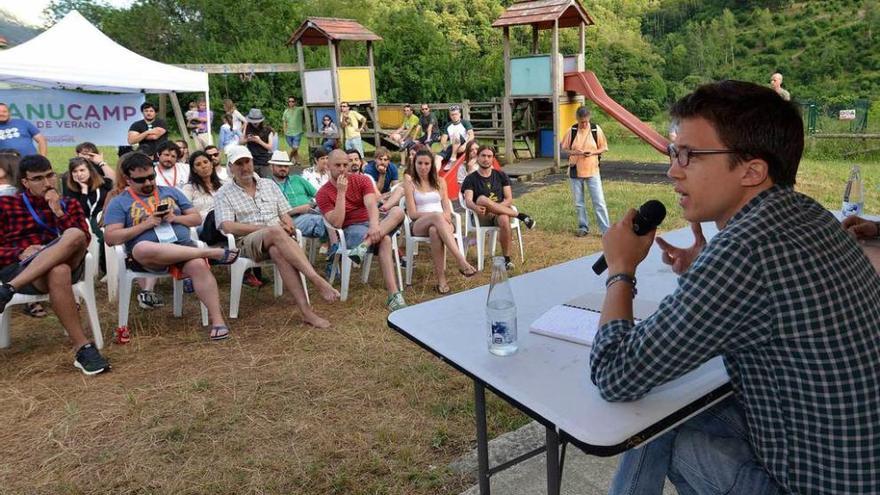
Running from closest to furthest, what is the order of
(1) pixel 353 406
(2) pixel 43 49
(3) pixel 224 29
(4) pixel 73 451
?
(4) pixel 73 451, (1) pixel 353 406, (2) pixel 43 49, (3) pixel 224 29

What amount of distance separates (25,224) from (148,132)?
167 inches

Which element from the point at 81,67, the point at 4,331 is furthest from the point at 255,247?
the point at 81,67

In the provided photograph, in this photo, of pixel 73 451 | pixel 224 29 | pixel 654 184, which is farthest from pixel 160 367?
pixel 224 29

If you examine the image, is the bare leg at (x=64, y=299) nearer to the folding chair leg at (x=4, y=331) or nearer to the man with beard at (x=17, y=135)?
the folding chair leg at (x=4, y=331)

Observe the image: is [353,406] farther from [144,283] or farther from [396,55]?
[396,55]

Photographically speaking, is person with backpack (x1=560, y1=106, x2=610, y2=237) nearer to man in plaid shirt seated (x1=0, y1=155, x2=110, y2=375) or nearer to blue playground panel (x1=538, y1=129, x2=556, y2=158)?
man in plaid shirt seated (x1=0, y1=155, x2=110, y2=375)

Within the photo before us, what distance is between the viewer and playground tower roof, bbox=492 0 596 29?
11.8 m

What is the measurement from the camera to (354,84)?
14.9 m

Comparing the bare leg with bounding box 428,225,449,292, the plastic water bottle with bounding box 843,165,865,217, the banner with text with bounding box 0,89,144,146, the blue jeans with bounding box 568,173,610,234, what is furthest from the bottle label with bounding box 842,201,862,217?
the banner with text with bounding box 0,89,144,146

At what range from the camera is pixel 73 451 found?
8.52 feet

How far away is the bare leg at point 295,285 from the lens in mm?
4016

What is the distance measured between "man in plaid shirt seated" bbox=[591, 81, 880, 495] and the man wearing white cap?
10.1ft

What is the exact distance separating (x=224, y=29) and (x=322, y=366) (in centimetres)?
3246

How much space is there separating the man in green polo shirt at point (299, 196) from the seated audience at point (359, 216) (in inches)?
7.8
